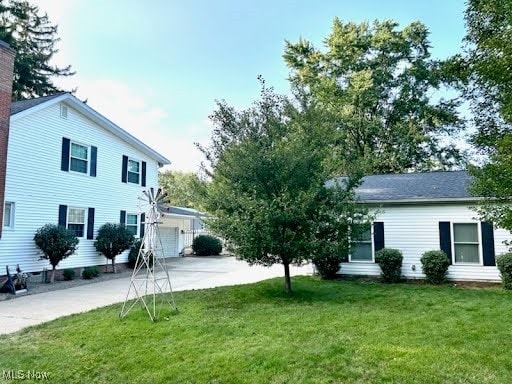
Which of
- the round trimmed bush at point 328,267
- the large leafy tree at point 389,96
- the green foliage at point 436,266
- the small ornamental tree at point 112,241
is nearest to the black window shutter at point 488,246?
the green foliage at point 436,266

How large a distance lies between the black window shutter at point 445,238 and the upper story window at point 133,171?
13.4 meters

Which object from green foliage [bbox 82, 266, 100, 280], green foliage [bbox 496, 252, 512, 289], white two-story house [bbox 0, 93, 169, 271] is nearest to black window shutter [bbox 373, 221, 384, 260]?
green foliage [bbox 496, 252, 512, 289]

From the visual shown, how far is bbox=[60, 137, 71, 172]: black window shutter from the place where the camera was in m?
14.0

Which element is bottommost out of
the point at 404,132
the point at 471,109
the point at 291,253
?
the point at 291,253

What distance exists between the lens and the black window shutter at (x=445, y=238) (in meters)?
11.7

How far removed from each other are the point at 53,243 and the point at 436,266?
12.3 meters

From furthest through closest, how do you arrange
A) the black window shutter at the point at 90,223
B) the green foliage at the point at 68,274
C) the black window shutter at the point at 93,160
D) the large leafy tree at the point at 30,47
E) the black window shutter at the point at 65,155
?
the large leafy tree at the point at 30,47
the black window shutter at the point at 93,160
the black window shutter at the point at 90,223
the black window shutter at the point at 65,155
the green foliage at the point at 68,274

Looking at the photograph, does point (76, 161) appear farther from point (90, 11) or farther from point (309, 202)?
point (309, 202)

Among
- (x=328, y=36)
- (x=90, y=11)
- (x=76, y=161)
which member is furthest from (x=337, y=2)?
(x=328, y=36)

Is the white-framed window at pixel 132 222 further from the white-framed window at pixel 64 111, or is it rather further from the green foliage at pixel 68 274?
the white-framed window at pixel 64 111

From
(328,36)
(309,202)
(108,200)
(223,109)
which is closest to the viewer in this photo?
(309,202)

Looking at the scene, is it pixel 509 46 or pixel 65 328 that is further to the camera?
pixel 65 328

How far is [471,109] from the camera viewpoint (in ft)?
22.6

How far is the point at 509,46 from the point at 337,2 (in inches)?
423
